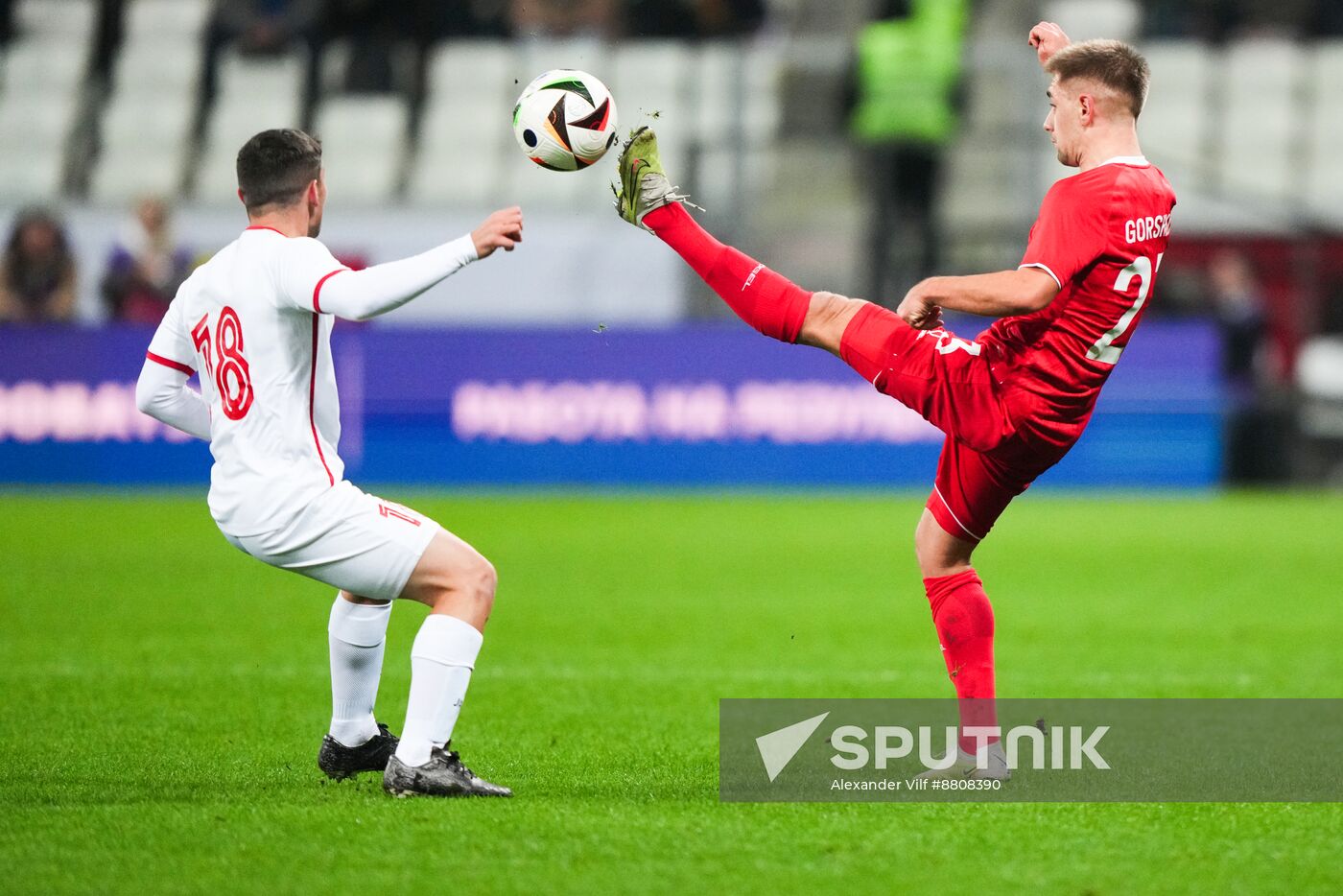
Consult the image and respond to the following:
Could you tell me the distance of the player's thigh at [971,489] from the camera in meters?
5.41

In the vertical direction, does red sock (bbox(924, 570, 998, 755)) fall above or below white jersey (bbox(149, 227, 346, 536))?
below

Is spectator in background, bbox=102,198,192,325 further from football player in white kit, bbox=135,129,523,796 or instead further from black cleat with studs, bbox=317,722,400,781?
football player in white kit, bbox=135,129,523,796

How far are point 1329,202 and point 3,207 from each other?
14.9 meters

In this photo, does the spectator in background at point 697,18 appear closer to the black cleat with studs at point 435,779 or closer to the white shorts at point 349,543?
the white shorts at point 349,543

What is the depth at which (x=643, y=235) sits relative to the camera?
695 inches

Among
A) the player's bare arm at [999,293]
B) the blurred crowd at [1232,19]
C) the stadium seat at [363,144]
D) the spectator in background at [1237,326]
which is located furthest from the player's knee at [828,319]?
the blurred crowd at [1232,19]

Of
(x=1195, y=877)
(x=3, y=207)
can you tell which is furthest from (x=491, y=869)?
(x=3, y=207)

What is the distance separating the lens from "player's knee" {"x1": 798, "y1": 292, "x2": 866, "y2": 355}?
5.46 m

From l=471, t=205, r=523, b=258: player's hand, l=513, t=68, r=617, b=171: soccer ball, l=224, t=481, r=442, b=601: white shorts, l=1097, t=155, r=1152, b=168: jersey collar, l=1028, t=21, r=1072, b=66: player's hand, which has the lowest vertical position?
l=224, t=481, r=442, b=601: white shorts

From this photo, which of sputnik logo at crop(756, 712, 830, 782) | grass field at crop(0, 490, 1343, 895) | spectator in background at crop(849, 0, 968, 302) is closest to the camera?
grass field at crop(0, 490, 1343, 895)

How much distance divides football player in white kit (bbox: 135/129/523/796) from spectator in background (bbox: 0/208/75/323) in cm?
1271

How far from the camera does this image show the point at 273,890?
405 cm

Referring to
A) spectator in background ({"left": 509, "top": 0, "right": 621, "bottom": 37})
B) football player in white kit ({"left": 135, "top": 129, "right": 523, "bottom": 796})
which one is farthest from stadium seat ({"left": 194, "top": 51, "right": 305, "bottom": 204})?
football player in white kit ({"left": 135, "top": 129, "right": 523, "bottom": 796})

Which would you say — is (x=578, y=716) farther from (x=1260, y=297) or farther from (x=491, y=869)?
(x=1260, y=297)
